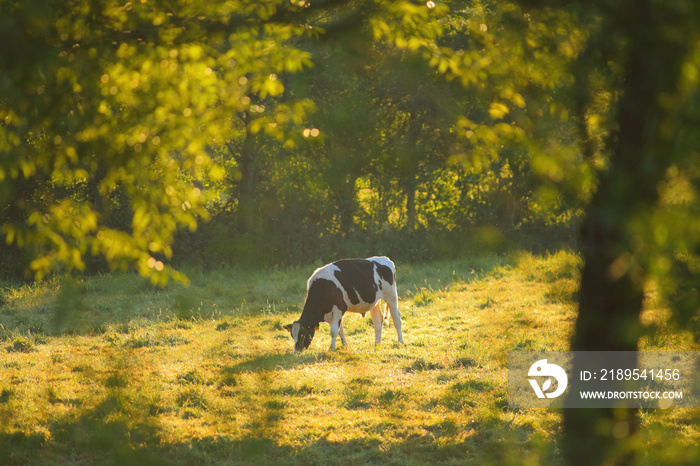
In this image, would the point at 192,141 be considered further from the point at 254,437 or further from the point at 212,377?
the point at 212,377

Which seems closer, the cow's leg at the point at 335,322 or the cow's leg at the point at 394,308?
the cow's leg at the point at 335,322

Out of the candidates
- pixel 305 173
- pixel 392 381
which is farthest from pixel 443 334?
pixel 305 173

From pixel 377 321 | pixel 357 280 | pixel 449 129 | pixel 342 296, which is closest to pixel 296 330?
pixel 342 296

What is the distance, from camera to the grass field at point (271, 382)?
264 inches

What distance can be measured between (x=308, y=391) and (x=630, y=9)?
22.6 ft

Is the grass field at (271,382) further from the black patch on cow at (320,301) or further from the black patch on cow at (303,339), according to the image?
the black patch on cow at (320,301)

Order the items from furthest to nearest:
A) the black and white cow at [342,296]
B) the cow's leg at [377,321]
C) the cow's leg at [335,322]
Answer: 1. the cow's leg at [377,321]
2. the cow's leg at [335,322]
3. the black and white cow at [342,296]

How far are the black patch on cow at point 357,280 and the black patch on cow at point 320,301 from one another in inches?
8.2

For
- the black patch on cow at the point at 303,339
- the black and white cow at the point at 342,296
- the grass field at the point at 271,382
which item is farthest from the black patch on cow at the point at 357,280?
the black patch on cow at the point at 303,339

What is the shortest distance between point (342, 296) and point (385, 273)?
1321 millimetres

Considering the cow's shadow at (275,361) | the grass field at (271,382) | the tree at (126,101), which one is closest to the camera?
the tree at (126,101)

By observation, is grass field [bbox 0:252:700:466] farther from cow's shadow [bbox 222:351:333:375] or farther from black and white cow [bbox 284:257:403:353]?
black and white cow [bbox 284:257:403:353]

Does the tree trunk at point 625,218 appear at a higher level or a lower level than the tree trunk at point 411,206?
higher

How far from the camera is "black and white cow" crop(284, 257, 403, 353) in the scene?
1087 cm
